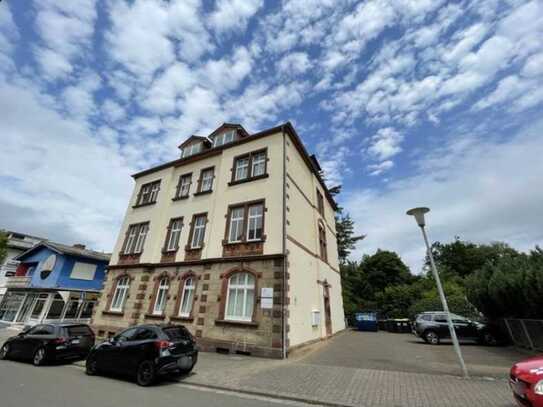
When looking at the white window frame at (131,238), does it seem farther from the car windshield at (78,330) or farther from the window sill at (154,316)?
the car windshield at (78,330)

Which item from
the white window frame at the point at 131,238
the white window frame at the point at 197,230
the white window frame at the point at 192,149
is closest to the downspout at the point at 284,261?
the white window frame at the point at 197,230

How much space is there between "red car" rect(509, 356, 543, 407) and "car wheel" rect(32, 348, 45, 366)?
46.6 feet

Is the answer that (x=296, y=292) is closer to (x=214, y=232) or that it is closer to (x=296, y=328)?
(x=296, y=328)

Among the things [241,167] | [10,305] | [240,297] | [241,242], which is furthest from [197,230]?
[10,305]

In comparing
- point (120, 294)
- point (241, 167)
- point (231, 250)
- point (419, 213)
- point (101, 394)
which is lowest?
point (101, 394)

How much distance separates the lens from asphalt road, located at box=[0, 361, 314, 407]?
19.3 feet

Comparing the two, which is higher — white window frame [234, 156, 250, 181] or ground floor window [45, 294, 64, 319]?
white window frame [234, 156, 250, 181]

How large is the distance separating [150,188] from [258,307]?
1412 centimetres

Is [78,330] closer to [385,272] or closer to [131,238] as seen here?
[131,238]

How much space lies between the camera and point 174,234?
17.4 m

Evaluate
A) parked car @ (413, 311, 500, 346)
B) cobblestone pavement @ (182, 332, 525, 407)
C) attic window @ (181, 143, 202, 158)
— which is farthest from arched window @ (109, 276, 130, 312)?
parked car @ (413, 311, 500, 346)

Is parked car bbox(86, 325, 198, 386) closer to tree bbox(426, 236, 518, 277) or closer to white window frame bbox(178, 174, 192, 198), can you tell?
white window frame bbox(178, 174, 192, 198)

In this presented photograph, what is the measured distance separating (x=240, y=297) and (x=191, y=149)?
Result: 1280cm

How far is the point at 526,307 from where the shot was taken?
12367 millimetres
